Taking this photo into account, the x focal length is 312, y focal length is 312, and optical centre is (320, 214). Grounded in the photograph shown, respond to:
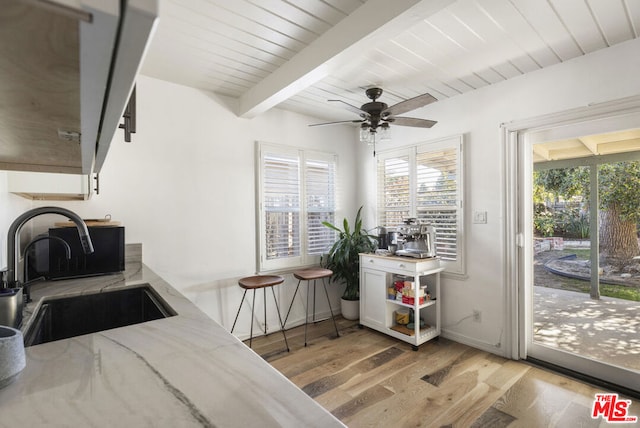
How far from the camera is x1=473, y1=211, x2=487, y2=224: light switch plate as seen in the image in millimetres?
2863

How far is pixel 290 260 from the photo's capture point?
3467mm

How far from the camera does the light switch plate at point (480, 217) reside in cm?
286

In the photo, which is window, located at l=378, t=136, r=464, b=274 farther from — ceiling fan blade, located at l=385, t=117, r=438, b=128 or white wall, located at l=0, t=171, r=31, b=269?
white wall, located at l=0, t=171, r=31, b=269

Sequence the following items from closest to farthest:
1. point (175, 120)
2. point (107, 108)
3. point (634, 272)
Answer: point (107, 108) < point (634, 272) < point (175, 120)

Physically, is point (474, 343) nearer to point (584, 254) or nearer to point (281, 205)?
point (584, 254)

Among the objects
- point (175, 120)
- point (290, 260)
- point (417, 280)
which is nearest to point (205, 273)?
point (290, 260)

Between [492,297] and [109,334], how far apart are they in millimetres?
2911

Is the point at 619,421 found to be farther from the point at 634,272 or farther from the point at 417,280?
the point at 417,280

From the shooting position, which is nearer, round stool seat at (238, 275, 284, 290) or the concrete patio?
the concrete patio

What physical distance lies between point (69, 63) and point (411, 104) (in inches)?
88.7

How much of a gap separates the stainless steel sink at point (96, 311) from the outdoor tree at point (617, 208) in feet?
9.98

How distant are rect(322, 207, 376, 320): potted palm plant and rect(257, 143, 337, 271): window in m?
0.19

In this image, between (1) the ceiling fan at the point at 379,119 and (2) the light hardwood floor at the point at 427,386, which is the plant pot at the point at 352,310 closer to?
(2) the light hardwood floor at the point at 427,386

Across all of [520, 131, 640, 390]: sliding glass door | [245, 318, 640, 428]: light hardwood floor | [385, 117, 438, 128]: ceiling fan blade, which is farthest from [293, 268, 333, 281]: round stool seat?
[520, 131, 640, 390]: sliding glass door
